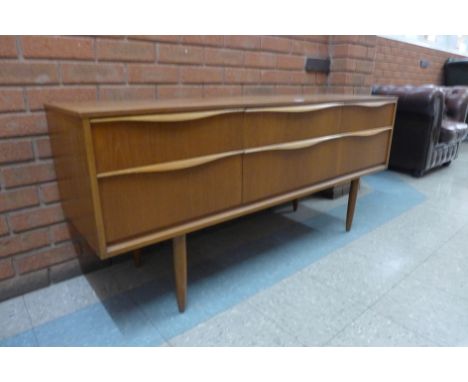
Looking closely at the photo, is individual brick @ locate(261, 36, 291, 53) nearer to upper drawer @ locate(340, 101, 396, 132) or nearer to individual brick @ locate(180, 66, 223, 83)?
individual brick @ locate(180, 66, 223, 83)

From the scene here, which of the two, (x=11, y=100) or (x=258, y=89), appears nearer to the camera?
(x=11, y=100)

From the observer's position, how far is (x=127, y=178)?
1025 mm

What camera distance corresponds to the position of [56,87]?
4.34 ft

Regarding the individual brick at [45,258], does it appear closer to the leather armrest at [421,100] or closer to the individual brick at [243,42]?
the individual brick at [243,42]

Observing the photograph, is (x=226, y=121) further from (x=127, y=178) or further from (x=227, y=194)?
(x=127, y=178)

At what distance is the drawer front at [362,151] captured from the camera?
177cm

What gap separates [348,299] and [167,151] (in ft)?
3.21

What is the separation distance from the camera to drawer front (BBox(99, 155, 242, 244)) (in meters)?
1.03

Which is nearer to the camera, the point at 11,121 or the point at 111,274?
the point at 11,121

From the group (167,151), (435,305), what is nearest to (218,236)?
(167,151)

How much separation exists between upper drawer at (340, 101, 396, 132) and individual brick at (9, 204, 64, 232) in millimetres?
1373

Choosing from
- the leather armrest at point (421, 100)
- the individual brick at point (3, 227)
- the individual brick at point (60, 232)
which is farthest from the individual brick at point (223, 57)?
the leather armrest at point (421, 100)

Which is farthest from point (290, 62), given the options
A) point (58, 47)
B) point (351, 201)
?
point (58, 47)

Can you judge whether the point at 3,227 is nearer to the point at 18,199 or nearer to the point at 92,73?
the point at 18,199
